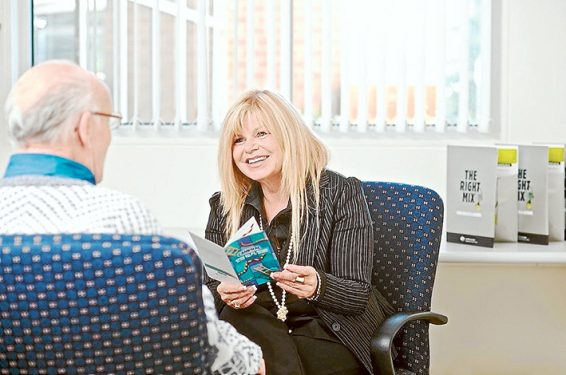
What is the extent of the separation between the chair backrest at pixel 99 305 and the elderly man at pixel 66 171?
102 mm

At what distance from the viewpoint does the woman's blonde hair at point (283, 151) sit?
2.50 meters

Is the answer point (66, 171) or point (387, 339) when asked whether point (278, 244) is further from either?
point (66, 171)

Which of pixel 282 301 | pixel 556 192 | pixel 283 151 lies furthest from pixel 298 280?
pixel 556 192

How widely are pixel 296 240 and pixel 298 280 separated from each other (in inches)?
6.3

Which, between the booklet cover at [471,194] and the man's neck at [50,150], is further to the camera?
the booklet cover at [471,194]

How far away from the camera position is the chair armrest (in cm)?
235

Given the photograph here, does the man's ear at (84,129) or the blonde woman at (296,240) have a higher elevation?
the man's ear at (84,129)

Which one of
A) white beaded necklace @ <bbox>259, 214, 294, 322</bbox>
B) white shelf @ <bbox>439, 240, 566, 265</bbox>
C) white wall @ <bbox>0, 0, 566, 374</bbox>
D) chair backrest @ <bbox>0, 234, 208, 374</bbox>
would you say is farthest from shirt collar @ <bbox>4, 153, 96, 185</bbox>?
white wall @ <bbox>0, 0, 566, 374</bbox>

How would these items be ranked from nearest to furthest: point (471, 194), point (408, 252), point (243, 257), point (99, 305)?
point (99, 305), point (243, 257), point (408, 252), point (471, 194)

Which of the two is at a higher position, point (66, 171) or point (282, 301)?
point (66, 171)

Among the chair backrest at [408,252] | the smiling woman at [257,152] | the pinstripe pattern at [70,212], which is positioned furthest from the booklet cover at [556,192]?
the pinstripe pattern at [70,212]

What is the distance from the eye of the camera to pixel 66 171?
1656mm

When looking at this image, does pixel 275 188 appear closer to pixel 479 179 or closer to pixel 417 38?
pixel 479 179

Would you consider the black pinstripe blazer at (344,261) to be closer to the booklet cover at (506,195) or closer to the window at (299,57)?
the booklet cover at (506,195)
